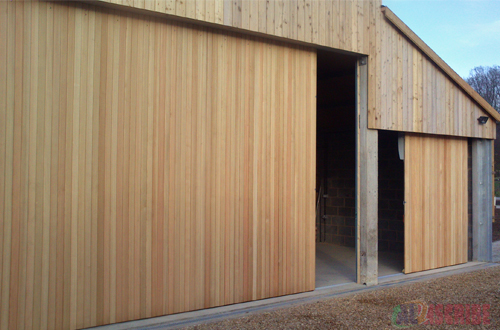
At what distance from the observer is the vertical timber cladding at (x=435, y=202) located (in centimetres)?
721

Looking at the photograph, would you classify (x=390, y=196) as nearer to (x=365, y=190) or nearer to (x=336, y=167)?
(x=336, y=167)

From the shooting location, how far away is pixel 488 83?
37062 mm

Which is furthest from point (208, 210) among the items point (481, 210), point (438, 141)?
point (481, 210)

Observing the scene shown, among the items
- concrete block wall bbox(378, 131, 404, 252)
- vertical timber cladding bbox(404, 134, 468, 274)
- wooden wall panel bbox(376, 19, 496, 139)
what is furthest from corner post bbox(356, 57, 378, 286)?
concrete block wall bbox(378, 131, 404, 252)

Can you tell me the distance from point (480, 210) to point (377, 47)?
3.75 metres

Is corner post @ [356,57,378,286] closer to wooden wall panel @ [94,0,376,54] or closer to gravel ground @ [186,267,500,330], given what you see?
gravel ground @ [186,267,500,330]

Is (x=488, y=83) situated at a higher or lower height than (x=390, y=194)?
higher

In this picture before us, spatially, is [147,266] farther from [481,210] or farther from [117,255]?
[481,210]

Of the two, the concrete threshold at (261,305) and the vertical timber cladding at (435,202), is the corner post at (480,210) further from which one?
the concrete threshold at (261,305)

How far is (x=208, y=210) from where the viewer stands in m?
4.93

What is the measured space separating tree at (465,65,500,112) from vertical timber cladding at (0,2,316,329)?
34389 mm

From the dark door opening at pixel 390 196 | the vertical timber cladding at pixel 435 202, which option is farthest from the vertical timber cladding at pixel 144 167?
the dark door opening at pixel 390 196

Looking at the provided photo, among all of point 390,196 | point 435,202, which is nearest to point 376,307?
point 435,202

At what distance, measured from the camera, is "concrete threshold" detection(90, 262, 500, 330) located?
4340 millimetres
